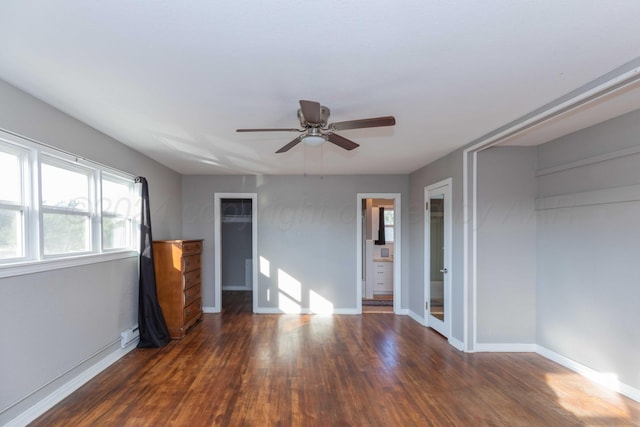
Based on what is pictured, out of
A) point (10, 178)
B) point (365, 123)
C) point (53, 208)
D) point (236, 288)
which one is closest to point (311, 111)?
point (365, 123)

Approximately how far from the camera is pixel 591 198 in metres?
3.01

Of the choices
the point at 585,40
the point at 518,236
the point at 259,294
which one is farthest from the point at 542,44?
the point at 259,294

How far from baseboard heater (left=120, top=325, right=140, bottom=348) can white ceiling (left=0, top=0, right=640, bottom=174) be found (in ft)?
7.68

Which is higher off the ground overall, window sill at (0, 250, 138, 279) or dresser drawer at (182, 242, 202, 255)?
window sill at (0, 250, 138, 279)

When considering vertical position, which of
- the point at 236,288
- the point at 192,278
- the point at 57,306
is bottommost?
the point at 236,288

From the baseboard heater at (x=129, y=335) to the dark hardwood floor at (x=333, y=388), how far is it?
0.16m

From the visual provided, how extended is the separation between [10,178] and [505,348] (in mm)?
5134

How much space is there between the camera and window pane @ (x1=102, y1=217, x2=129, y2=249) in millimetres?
3392

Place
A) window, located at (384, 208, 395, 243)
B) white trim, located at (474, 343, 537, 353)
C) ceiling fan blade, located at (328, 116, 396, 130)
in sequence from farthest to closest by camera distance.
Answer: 1. window, located at (384, 208, 395, 243)
2. white trim, located at (474, 343, 537, 353)
3. ceiling fan blade, located at (328, 116, 396, 130)

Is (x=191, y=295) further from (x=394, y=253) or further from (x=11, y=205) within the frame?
(x=394, y=253)

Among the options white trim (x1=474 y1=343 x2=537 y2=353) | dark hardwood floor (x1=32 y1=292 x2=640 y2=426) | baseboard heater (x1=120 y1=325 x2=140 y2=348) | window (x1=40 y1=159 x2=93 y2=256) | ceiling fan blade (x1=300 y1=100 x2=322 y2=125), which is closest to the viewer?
ceiling fan blade (x1=300 y1=100 x2=322 y2=125)

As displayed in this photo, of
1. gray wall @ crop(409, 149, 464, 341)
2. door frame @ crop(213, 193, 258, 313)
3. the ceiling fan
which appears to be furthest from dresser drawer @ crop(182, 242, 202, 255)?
gray wall @ crop(409, 149, 464, 341)

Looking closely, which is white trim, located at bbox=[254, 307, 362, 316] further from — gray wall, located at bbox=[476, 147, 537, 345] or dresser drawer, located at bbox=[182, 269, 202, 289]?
gray wall, located at bbox=[476, 147, 537, 345]

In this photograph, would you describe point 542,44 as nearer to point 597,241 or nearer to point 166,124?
point 597,241
